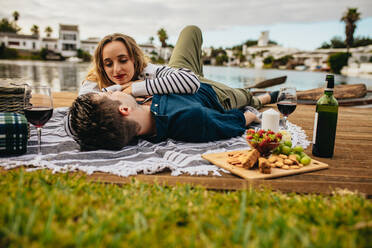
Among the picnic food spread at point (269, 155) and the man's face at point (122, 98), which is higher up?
the man's face at point (122, 98)

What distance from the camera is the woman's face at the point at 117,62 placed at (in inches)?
118

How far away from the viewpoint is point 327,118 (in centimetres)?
203

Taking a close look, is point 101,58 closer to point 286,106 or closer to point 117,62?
point 117,62

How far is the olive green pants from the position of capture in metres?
3.99

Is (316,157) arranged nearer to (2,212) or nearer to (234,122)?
(234,122)

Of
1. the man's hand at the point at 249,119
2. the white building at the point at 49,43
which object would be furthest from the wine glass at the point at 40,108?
the white building at the point at 49,43

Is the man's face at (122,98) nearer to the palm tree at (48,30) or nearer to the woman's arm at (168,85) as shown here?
the woman's arm at (168,85)

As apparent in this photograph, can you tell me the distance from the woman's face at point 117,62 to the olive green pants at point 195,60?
1214 millimetres

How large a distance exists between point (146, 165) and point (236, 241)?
42.4 inches

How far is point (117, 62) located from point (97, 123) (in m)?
1.11

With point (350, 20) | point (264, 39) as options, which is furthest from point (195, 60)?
A: point (264, 39)

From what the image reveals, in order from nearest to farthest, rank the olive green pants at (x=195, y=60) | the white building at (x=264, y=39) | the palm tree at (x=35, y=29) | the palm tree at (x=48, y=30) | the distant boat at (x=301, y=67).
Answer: the olive green pants at (x=195, y=60)
the distant boat at (x=301, y=67)
the palm tree at (x=35, y=29)
the palm tree at (x=48, y=30)
the white building at (x=264, y=39)

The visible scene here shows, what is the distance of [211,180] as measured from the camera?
5.65 ft

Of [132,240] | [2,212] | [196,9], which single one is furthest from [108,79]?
[196,9]
